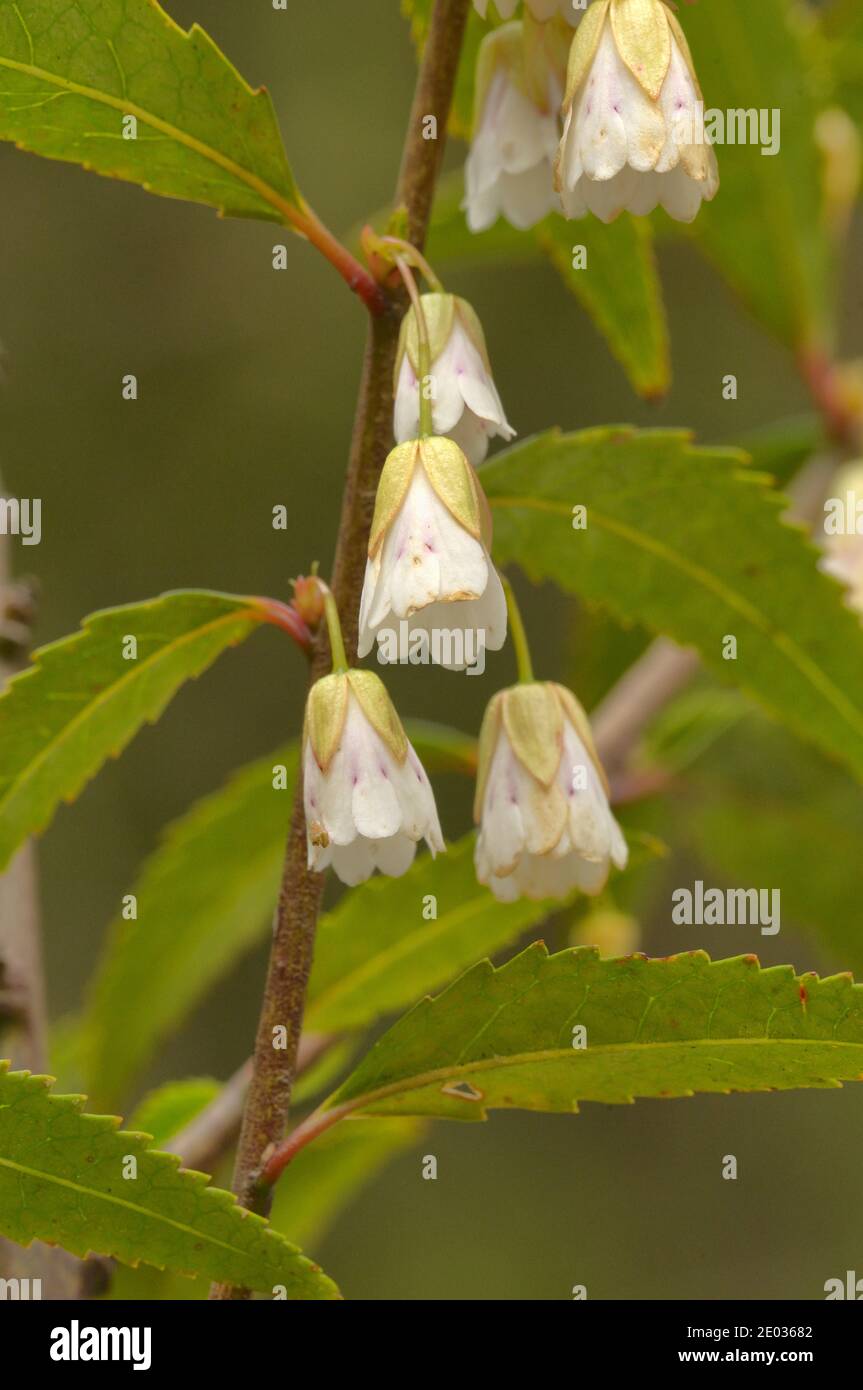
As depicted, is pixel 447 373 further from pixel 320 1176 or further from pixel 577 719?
pixel 320 1176

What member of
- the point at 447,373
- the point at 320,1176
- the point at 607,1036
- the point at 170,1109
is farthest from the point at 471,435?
the point at 320,1176

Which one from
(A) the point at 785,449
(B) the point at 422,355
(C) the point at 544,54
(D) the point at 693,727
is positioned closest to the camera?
(B) the point at 422,355

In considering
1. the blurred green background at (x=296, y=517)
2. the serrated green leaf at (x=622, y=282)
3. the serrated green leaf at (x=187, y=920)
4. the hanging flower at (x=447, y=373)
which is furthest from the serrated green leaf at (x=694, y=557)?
the blurred green background at (x=296, y=517)

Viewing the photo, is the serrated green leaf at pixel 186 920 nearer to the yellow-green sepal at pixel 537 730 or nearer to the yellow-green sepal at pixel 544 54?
the yellow-green sepal at pixel 537 730

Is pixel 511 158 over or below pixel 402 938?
over

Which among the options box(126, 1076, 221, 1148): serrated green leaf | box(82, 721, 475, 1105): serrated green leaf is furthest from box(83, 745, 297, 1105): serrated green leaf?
box(126, 1076, 221, 1148): serrated green leaf

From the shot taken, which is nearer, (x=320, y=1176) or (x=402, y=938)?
(x=402, y=938)
